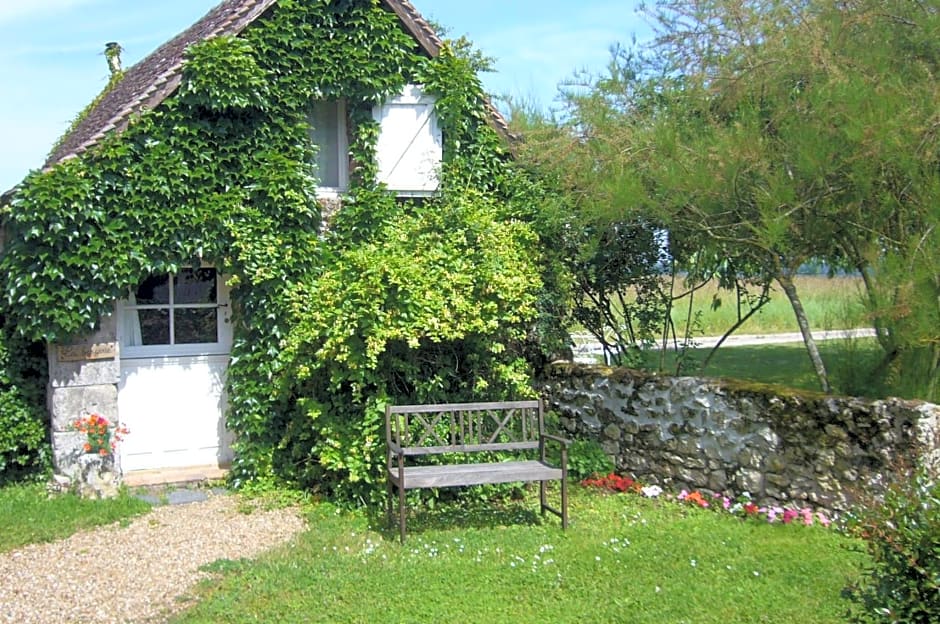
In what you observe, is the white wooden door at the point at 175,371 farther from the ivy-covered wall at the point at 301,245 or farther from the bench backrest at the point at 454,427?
the bench backrest at the point at 454,427

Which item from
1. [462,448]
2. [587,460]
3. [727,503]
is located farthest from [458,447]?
[727,503]

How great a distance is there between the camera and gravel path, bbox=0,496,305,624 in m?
5.77

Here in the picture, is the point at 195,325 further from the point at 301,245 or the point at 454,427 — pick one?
the point at 454,427

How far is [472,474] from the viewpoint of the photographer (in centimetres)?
712

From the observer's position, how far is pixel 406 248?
28.2 ft

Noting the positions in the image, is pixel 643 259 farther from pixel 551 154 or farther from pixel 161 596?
pixel 161 596

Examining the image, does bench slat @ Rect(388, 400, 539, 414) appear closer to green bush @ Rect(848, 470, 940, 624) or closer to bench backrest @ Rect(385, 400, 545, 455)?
bench backrest @ Rect(385, 400, 545, 455)

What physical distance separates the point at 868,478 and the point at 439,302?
388cm

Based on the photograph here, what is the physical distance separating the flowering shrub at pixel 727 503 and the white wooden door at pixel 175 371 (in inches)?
159

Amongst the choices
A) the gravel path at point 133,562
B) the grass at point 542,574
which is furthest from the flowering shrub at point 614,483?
the gravel path at point 133,562

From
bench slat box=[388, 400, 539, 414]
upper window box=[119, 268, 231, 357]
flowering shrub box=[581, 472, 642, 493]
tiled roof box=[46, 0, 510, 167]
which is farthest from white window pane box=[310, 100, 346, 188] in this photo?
flowering shrub box=[581, 472, 642, 493]

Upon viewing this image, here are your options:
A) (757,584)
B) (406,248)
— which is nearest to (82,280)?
(406,248)

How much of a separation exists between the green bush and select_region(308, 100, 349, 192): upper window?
6.81m

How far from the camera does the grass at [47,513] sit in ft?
23.5
